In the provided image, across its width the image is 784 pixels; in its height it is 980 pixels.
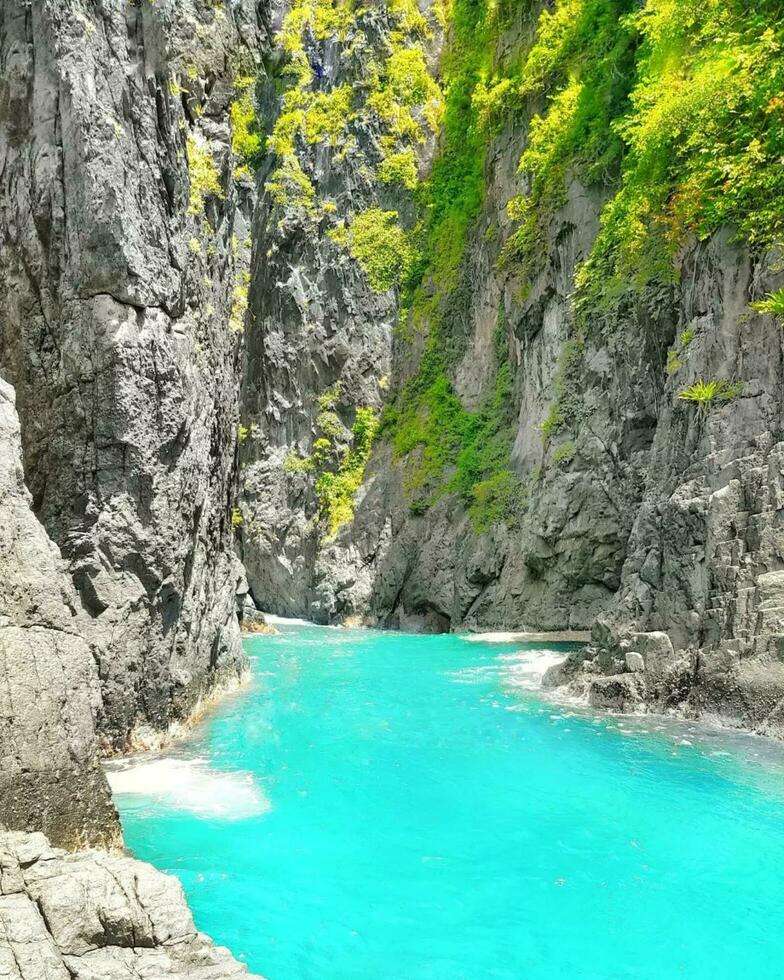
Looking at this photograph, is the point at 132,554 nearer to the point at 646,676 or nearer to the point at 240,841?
the point at 240,841

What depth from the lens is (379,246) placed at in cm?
3719

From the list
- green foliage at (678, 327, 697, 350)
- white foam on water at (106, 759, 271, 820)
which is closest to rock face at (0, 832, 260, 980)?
white foam on water at (106, 759, 271, 820)

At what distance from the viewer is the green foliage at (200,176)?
14.7 metres

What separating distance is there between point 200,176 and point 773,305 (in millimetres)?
11068

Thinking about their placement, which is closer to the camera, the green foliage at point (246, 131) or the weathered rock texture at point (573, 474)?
the weathered rock texture at point (573, 474)

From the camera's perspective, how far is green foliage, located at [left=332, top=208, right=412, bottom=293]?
36.8 metres

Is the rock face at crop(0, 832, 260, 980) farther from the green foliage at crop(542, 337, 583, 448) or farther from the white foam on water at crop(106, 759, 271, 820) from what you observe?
the green foliage at crop(542, 337, 583, 448)

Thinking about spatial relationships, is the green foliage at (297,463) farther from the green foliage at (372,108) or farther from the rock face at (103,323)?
the rock face at (103,323)

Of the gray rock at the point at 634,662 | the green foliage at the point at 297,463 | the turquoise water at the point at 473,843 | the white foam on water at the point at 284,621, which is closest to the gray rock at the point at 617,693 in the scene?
the gray rock at the point at 634,662

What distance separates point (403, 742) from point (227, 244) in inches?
468

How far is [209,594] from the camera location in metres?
15.3

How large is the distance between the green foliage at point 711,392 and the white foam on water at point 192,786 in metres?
10.9

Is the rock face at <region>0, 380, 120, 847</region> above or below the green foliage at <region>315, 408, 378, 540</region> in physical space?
below

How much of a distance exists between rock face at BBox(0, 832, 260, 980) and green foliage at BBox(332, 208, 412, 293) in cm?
3324
